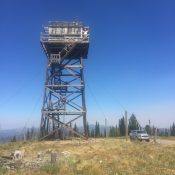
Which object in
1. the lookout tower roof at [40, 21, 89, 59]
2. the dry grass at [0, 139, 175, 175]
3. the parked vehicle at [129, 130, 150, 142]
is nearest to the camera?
the dry grass at [0, 139, 175, 175]

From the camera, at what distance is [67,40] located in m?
37.8

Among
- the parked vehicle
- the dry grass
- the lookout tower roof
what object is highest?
the lookout tower roof

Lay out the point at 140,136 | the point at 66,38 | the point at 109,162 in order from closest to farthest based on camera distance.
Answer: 1. the point at 109,162
2. the point at 66,38
3. the point at 140,136

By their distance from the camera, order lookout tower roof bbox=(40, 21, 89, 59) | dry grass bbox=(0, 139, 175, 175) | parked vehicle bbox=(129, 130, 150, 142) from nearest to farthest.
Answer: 1. dry grass bbox=(0, 139, 175, 175)
2. lookout tower roof bbox=(40, 21, 89, 59)
3. parked vehicle bbox=(129, 130, 150, 142)

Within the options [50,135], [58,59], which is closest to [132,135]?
[50,135]

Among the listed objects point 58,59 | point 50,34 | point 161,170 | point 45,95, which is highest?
point 50,34

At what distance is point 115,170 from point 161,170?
2.67 metres

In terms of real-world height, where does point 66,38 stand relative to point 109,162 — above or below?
above

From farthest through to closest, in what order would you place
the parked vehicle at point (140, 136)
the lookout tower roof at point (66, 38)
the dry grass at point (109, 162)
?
the parked vehicle at point (140, 136) → the lookout tower roof at point (66, 38) → the dry grass at point (109, 162)

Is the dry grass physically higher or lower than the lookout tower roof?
lower

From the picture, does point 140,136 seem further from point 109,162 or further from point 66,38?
point 109,162

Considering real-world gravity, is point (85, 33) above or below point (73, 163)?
above

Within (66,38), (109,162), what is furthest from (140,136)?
(109,162)

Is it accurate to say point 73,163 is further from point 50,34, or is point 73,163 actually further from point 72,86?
point 50,34
